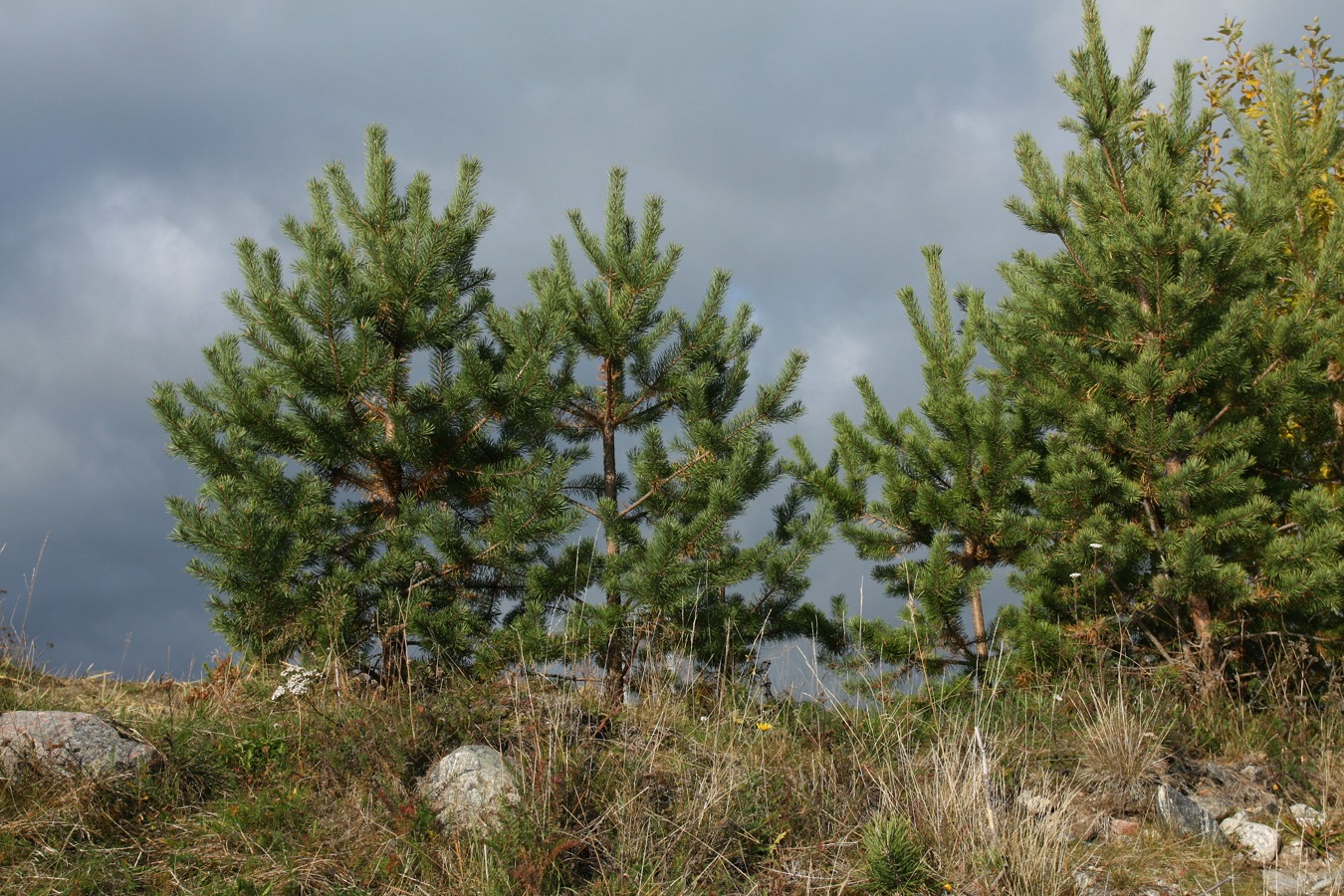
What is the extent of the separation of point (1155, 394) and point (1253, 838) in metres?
3.73

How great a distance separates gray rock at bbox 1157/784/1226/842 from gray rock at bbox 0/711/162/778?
552 centimetres

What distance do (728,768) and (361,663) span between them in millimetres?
4223

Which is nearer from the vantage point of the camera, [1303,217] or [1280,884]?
[1280,884]

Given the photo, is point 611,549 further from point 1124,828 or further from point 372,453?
point 1124,828

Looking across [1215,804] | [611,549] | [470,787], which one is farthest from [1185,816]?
[611,549]

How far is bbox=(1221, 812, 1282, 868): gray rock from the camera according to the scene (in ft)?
18.4

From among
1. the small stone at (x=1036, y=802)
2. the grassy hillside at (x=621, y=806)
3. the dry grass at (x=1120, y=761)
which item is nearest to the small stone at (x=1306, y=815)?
the grassy hillside at (x=621, y=806)

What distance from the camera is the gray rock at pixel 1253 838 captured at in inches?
221

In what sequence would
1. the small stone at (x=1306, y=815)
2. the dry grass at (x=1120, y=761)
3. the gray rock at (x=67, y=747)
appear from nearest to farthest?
1. the gray rock at (x=67, y=747)
2. the small stone at (x=1306, y=815)
3. the dry grass at (x=1120, y=761)

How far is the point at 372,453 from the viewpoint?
901cm

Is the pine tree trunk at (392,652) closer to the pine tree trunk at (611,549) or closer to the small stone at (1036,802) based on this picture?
the pine tree trunk at (611,549)

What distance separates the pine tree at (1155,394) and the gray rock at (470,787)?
200 inches

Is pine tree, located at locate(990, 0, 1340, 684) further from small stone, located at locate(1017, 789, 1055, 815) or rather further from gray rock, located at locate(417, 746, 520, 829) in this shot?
gray rock, located at locate(417, 746, 520, 829)

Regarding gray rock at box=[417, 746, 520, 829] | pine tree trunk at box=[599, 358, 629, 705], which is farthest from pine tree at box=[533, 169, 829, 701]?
gray rock at box=[417, 746, 520, 829]
